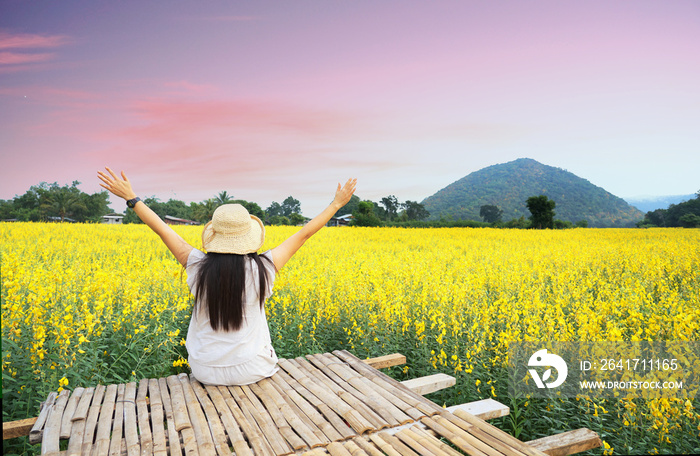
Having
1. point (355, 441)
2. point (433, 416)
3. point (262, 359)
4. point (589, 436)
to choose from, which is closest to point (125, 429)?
point (262, 359)

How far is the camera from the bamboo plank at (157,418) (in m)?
2.23

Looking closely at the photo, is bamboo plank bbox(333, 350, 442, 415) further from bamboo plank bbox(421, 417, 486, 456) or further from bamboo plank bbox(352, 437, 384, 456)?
bamboo plank bbox(352, 437, 384, 456)

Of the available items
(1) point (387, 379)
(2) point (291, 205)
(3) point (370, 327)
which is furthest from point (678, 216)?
(1) point (387, 379)

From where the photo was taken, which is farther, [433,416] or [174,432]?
[433,416]

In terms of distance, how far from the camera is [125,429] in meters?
2.41

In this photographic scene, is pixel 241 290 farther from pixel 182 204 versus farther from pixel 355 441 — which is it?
pixel 182 204

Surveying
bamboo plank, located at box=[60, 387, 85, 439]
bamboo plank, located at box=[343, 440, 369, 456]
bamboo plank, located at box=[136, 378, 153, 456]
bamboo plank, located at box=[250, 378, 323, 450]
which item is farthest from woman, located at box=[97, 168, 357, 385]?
bamboo plank, located at box=[343, 440, 369, 456]

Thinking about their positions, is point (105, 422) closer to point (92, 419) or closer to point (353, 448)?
point (92, 419)

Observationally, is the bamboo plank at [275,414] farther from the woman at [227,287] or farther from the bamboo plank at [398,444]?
the bamboo plank at [398,444]

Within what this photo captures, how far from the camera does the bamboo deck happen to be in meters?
2.25

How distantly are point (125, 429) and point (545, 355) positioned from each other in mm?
3399

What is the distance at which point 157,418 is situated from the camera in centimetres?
252

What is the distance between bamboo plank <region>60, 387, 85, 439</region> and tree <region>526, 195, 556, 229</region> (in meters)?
42.7

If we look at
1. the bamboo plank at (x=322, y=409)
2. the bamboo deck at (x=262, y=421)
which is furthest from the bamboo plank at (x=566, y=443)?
the bamboo plank at (x=322, y=409)
